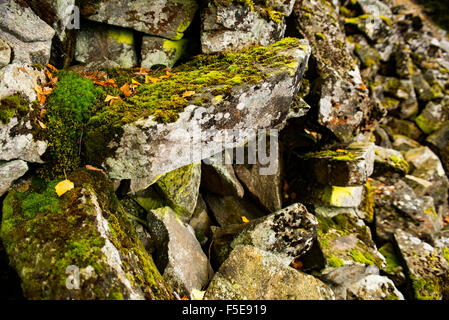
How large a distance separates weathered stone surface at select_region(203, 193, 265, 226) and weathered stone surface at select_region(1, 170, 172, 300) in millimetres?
1928

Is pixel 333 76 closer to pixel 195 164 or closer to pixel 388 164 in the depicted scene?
pixel 388 164

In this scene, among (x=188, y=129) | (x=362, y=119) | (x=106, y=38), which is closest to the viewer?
(x=188, y=129)

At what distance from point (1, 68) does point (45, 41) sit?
823 mm

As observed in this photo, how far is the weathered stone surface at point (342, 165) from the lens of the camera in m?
4.75

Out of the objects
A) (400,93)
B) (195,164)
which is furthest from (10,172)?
(400,93)

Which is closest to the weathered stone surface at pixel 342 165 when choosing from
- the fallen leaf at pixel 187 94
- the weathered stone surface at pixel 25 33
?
the fallen leaf at pixel 187 94

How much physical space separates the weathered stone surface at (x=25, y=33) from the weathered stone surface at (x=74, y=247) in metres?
1.63

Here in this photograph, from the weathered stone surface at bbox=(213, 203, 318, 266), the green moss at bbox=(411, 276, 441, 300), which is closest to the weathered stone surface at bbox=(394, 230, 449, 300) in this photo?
the green moss at bbox=(411, 276, 441, 300)

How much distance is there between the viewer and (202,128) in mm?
3150

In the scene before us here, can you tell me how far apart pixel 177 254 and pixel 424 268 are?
16.6 ft

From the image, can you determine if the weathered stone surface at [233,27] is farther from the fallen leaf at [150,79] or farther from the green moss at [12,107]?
the green moss at [12,107]
